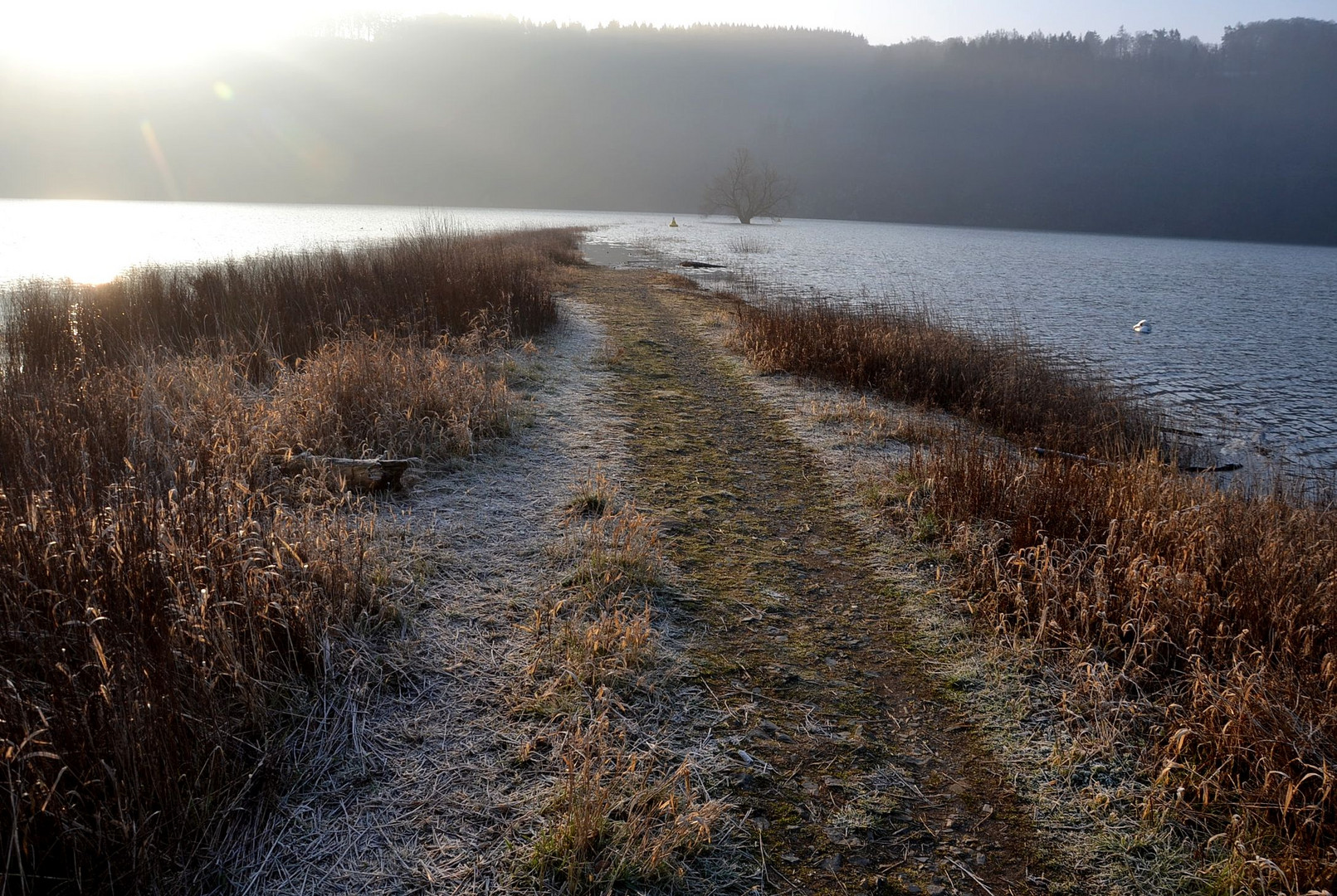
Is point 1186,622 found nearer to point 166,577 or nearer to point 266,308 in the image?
point 166,577

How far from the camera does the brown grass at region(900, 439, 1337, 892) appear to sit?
8.64 feet

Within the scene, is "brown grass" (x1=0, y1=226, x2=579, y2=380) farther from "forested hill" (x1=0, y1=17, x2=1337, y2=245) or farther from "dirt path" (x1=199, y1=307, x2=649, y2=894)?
"forested hill" (x1=0, y1=17, x2=1337, y2=245)

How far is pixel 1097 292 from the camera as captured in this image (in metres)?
29.2

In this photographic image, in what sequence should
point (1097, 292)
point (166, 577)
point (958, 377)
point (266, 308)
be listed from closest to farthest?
1. point (166, 577)
2. point (266, 308)
3. point (958, 377)
4. point (1097, 292)

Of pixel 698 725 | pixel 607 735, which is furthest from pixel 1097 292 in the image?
pixel 607 735

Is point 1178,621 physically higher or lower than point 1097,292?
lower

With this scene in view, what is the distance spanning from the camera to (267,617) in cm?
300

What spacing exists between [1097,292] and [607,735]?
1305 inches

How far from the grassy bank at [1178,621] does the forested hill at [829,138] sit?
472ft

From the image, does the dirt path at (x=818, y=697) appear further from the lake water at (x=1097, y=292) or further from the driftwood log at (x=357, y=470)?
the lake water at (x=1097, y=292)

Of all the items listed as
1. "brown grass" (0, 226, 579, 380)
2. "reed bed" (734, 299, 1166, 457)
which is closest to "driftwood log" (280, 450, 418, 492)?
"brown grass" (0, 226, 579, 380)

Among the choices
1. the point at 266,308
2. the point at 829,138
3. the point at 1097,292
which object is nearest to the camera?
the point at 266,308

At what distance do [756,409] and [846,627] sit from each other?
5.28m

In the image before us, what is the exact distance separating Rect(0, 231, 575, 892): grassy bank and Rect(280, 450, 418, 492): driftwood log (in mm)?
189
